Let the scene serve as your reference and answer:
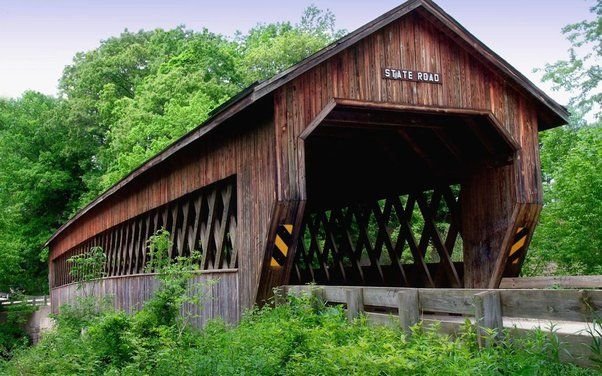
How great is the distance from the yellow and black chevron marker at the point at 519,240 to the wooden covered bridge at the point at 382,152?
1.0 inches

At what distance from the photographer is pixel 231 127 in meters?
10.6

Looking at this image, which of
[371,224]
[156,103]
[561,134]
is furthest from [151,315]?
[156,103]

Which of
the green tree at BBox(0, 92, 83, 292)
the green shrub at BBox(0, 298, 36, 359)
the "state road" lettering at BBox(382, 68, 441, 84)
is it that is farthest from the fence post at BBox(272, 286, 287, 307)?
the green tree at BBox(0, 92, 83, 292)

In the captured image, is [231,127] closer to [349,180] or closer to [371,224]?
[349,180]

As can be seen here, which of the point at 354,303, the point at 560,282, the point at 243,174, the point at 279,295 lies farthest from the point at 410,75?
the point at 354,303

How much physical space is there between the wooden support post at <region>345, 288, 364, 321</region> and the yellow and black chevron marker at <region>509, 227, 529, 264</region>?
4259 millimetres

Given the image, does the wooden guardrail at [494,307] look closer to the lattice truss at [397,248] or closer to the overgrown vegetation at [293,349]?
the overgrown vegetation at [293,349]

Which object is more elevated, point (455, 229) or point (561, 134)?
point (561, 134)

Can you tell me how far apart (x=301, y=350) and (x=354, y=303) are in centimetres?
96

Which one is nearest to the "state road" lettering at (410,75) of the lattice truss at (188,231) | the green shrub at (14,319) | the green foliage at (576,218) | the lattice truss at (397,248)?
the lattice truss at (397,248)

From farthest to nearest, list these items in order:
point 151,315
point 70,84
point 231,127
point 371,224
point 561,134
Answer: point 70,84
point 371,224
point 561,134
point 231,127
point 151,315

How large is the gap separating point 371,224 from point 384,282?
10.3 metres

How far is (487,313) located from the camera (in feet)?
17.1

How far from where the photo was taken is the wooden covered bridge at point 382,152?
352 inches
